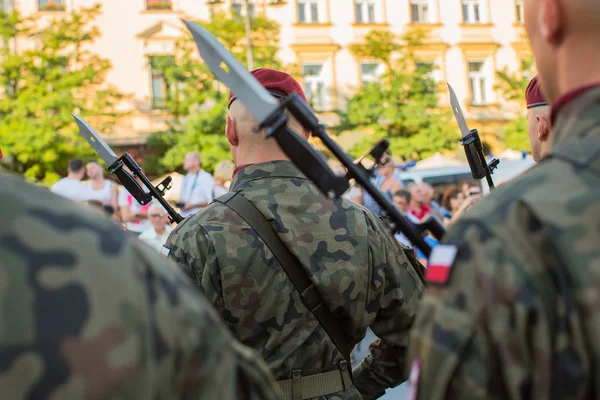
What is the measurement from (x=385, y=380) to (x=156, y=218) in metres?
4.91

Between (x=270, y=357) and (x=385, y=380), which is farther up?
(x=270, y=357)

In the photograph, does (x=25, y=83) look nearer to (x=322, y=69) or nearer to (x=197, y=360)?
(x=322, y=69)

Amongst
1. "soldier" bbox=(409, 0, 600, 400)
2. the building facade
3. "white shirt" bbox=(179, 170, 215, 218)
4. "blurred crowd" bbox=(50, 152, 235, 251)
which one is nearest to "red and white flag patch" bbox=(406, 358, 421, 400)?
"soldier" bbox=(409, 0, 600, 400)

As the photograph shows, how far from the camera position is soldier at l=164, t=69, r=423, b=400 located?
286cm

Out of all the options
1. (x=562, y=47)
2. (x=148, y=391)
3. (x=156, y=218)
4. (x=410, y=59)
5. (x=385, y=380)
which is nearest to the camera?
(x=148, y=391)

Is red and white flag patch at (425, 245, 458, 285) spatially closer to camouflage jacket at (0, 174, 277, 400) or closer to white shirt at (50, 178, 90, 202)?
camouflage jacket at (0, 174, 277, 400)

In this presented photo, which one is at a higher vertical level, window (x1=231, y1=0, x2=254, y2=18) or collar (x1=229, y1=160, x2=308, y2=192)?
window (x1=231, y1=0, x2=254, y2=18)

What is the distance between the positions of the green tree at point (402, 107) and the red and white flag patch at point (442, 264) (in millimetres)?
26622

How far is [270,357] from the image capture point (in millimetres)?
2879

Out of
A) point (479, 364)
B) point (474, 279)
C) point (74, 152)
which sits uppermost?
point (474, 279)

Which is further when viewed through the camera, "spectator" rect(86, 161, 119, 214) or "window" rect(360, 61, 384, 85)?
"window" rect(360, 61, 384, 85)

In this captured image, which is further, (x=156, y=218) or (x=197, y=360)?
(x=156, y=218)

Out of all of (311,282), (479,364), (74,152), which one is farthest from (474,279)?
(74,152)

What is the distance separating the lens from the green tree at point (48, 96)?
2428 centimetres
